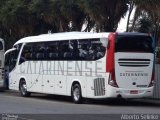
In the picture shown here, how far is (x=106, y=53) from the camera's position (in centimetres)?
2291

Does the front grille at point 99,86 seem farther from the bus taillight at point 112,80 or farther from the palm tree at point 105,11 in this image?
the palm tree at point 105,11

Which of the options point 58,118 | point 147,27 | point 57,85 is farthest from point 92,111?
point 147,27

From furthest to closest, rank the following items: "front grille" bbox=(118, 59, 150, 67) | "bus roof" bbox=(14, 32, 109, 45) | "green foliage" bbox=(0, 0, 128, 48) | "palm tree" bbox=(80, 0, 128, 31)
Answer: "green foliage" bbox=(0, 0, 128, 48) < "palm tree" bbox=(80, 0, 128, 31) < "bus roof" bbox=(14, 32, 109, 45) < "front grille" bbox=(118, 59, 150, 67)

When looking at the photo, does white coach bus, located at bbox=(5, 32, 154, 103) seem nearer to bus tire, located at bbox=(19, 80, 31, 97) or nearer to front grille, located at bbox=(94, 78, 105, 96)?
front grille, located at bbox=(94, 78, 105, 96)

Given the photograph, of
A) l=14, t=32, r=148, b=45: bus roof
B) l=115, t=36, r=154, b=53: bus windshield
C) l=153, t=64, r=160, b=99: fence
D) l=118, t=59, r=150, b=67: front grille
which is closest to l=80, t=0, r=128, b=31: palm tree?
l=14, t=32, r=148, b=45: bus roof

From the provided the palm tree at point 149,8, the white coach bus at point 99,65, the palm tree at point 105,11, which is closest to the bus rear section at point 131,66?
the white coach bus at point 99,65

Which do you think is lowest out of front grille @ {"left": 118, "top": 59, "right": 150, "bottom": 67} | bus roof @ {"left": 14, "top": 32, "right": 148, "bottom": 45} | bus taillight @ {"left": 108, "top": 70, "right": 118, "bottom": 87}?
bus taillight @ {"left": 108, "top": 70, "right": 118, "bottom": 87}

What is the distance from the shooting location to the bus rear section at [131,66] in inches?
904

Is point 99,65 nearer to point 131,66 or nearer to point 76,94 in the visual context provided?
point 131,66

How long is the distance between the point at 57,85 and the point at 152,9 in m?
6.49

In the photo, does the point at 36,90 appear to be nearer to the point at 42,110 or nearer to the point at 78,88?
the point at 78,88

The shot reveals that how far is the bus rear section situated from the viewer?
2295 centimetres

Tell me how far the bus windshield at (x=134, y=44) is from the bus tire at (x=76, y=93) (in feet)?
9.69

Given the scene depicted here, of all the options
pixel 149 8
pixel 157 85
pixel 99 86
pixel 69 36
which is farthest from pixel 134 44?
pixel 149 8
